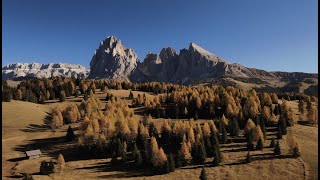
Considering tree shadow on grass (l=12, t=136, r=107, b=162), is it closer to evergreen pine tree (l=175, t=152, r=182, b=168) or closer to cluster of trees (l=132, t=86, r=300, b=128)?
evergreen pine tree (l=175, t=152, r=182, b=168)

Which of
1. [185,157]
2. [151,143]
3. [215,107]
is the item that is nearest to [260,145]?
[185,157]

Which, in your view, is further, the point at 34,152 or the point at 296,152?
the point at 34,152

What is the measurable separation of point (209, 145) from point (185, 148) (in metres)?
9.80

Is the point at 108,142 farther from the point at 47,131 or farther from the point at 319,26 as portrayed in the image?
the point at 319,26

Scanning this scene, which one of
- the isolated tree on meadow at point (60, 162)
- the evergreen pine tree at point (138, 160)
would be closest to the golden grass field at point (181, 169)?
the isolated tree on meadow at point (60, 162)

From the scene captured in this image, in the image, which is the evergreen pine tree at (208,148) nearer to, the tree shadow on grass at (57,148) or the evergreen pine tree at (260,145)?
the evergreen pine tree at (260,145)

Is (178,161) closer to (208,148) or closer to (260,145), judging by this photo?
(208,148)

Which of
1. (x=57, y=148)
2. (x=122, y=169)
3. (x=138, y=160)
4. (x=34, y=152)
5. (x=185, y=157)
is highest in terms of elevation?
(x=57, y=148)

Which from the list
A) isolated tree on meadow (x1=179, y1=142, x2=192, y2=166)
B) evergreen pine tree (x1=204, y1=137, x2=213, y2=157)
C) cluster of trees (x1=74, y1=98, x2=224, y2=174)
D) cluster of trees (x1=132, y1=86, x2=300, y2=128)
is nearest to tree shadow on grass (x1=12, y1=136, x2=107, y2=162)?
A: cluster of trees (x1=74, y1=98, x2=224, y2=174)

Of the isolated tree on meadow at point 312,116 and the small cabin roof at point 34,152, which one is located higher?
the isolated tree on meadow at point 312,116

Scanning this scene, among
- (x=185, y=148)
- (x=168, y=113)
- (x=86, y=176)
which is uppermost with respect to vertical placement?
(x=168, y=113)

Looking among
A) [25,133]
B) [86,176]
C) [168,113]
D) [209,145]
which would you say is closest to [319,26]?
[86,176]

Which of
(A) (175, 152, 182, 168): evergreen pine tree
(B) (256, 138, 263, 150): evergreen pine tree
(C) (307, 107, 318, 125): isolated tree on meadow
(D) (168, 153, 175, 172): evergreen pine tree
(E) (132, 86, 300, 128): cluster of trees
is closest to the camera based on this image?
(D) (168, 153, 175, 172): evergreen pine tree

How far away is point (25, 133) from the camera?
145 metres
